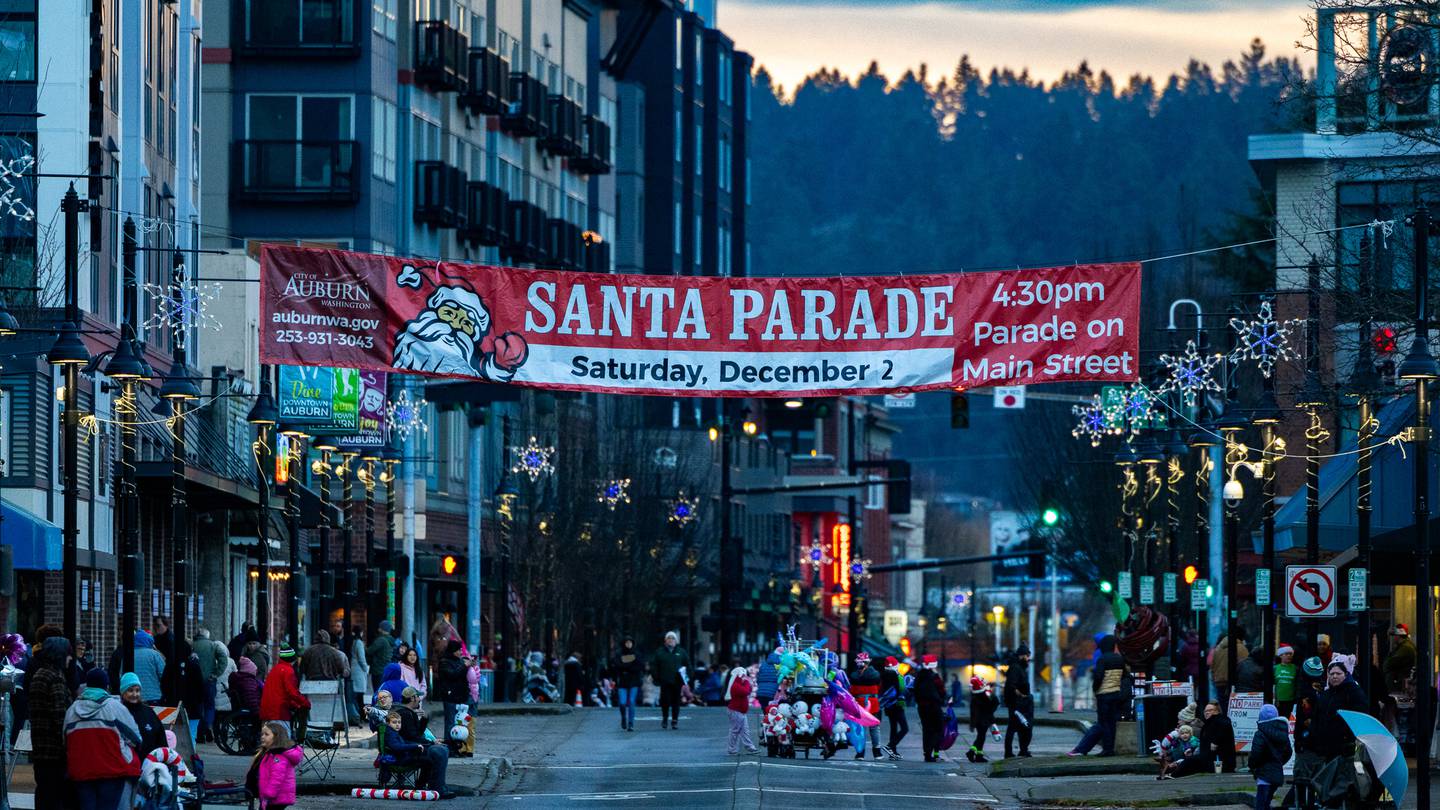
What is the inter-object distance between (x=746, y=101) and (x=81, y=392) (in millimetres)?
77712

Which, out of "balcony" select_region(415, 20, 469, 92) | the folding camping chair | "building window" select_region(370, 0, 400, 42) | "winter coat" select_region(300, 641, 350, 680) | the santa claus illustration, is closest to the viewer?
the santa claus illustration

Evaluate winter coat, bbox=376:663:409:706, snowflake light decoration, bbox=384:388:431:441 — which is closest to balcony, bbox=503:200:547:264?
snowflake light decoration, bbox=384:388:431:441

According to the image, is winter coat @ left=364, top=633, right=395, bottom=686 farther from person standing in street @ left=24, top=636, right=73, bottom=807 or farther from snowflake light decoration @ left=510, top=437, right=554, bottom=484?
snowflake light decoration @ left=510, top=437, right=554, bottom=484

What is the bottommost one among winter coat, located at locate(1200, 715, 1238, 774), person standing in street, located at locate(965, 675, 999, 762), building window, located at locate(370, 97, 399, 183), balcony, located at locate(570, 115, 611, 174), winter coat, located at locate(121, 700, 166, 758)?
→ person standing in street, located at locate(965, 675, 999, 762)

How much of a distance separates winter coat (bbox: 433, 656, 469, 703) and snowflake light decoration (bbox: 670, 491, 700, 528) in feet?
142

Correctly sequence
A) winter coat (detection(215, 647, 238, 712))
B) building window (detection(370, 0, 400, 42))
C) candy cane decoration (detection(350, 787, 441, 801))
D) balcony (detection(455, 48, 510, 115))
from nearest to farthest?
candy cane decoration (detection(350, 787, 441, 801)) → winter coat (detection(215, 647, 238, 712)) → building window (detection(370, 0, 400, 42)) → balcony (detection(455, 48, 510, 115))

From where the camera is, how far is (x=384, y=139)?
69.0 metres

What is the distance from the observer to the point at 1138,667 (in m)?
39.4

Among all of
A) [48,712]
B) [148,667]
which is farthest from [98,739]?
[148,667]

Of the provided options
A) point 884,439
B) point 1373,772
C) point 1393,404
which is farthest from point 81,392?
point 884,439

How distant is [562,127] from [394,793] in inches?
2192

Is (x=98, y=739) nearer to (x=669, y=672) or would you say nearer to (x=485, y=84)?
(x=669, y=672)

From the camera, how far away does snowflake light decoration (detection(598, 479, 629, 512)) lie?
7600 centimetres

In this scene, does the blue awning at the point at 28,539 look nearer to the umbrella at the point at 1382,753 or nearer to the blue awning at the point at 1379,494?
the blue awning at the point at 1379,494
